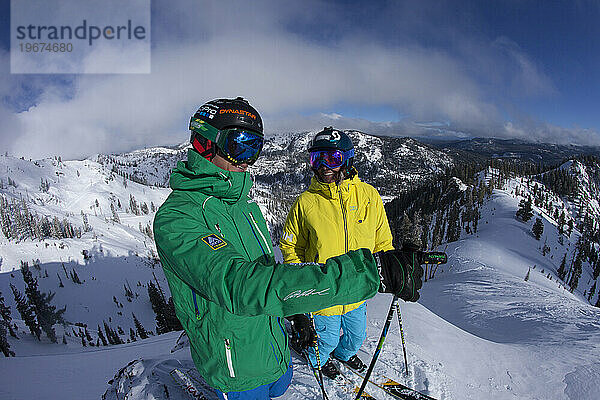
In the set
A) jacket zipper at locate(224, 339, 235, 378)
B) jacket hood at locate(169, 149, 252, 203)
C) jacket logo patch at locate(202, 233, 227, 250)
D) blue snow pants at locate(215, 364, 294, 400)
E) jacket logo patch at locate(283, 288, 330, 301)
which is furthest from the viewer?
blue snow pants at locate(215, 364, 294, 400)

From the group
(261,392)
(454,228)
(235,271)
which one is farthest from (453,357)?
(454,228)

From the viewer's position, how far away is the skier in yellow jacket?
15.3ft

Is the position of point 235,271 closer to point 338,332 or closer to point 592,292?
point 338,332

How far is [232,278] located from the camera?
1.88 meters

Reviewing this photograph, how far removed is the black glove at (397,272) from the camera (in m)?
2.33

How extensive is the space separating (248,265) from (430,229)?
8871cm

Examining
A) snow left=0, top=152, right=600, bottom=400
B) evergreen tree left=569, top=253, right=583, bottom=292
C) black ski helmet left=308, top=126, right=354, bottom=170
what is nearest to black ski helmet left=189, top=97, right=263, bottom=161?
black ski helmet left=308, top=126, right=354, bottom=170

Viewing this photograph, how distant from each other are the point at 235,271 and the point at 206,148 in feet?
4.25

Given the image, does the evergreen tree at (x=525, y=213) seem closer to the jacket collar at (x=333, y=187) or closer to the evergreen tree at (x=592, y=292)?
the evergreen tree at (x=592, y=292)

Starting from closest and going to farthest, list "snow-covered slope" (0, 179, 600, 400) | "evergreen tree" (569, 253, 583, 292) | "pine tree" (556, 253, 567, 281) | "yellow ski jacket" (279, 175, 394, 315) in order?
"yellow ski jacket" (279, 175, 394, 315) < "snow-covered slope" (0, 179, 600, 400) < "pine tree" (556, 253, 567, 281) < "evergreen tree" (569, 253, 583, 292)

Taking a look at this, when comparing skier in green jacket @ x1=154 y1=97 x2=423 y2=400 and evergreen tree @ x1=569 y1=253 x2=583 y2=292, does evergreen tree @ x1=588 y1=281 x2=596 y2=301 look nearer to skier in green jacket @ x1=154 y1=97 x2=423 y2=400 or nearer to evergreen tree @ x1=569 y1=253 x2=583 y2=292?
evergreen tree @ x1=569 y1=253 x2=583 y2=292

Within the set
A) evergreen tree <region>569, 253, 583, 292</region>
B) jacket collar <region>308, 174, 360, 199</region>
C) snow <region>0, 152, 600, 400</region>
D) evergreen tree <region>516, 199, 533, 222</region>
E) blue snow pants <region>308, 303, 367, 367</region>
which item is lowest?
evergreen tree <region>569, 253, 583, 292</region>

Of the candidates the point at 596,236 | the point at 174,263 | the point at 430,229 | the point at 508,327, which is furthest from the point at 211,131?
the point at 596,236

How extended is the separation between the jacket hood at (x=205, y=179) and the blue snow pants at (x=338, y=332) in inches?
119
